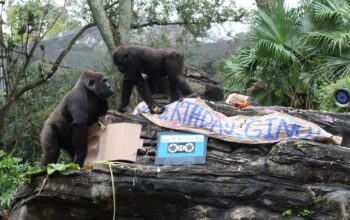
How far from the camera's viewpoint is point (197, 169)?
271 inches

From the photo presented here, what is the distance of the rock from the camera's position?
21.6 feet

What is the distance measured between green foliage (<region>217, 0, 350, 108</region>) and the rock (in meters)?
4.92

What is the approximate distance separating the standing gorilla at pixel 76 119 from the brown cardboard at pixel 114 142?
18 centimetres

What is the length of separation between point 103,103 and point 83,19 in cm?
983

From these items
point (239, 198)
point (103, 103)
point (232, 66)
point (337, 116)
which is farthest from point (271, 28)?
point (239, 198)

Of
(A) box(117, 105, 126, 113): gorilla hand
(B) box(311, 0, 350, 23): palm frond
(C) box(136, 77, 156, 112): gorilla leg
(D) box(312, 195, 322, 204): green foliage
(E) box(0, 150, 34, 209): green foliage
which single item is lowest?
(E) box(0, 150, 34, 209): green foliage

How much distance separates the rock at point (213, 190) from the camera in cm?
657

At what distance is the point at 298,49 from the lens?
12.4 meters

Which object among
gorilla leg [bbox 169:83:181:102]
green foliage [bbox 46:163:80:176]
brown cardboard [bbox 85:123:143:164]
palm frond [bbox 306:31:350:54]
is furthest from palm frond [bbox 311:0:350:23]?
green foliage [bbox 46:163:80:176]

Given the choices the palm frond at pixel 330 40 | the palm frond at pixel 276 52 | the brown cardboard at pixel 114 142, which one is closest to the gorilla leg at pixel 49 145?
the brown cardboard at pixel 114 142

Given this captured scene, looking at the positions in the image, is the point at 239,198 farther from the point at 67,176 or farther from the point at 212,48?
the point at 212,48

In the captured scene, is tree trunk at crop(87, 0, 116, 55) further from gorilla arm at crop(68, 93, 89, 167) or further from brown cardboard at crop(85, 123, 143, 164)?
→ gorilla arm at crop(68, 93, 89, 167)

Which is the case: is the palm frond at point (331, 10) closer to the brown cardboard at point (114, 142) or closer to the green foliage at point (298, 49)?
the green foliage at point (298, 49)

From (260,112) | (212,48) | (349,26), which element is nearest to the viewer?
(260,112)
